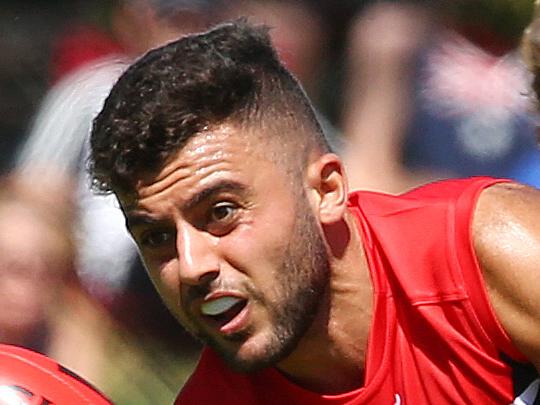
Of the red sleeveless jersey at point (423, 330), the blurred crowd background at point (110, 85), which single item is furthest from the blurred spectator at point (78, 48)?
the red sleeveless jersey at point (423, 330)

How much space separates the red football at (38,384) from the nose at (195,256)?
414 millimetres

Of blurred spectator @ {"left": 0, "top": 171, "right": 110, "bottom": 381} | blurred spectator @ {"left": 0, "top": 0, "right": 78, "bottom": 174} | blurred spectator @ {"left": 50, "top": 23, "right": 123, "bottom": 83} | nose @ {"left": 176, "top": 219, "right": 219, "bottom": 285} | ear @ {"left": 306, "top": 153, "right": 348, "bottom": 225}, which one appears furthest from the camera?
blurred spectator @ {"left": 0, "top": 0, "right": 78, "bottom": 174}

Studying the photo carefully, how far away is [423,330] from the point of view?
2500 millimetres

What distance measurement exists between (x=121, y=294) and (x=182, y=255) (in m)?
1.34

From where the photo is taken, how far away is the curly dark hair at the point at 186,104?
7.81ft

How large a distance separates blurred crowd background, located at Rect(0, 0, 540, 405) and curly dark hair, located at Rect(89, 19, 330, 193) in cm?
107

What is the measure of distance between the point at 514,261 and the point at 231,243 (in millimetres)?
445

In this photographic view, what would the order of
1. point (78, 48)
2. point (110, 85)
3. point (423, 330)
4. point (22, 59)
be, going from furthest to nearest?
1. point (22, 59)
2. point (78, 48)
3. point (110, 85)
4. point (423, 330)

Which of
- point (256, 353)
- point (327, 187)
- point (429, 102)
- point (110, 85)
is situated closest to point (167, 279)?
point (256, 353)

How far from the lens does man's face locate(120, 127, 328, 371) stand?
7.75 ft

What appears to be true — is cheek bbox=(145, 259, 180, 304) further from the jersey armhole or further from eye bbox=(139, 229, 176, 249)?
the jersey armhole

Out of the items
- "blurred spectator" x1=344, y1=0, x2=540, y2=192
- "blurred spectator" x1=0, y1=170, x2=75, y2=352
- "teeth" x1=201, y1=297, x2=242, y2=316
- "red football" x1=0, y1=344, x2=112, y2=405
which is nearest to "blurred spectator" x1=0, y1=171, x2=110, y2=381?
"blurred spectator" x1=0, y1=170, x2=75, y2=352

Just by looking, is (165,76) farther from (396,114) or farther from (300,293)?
(396,114)

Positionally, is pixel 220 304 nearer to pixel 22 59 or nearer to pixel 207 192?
pixel 207 192
